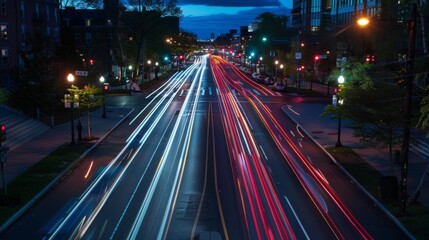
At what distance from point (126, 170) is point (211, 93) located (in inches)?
1518

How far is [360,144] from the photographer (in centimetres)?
2955

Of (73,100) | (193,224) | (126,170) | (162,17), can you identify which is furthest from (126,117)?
(162,17)

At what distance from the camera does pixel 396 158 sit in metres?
25.0

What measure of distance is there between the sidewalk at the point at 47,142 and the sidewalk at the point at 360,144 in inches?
561

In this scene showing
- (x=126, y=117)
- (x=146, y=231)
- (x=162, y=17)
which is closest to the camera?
(x=146, y=231)

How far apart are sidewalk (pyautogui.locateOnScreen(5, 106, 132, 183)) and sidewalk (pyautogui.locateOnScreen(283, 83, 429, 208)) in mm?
14245

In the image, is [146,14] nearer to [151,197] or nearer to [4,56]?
[4,56]

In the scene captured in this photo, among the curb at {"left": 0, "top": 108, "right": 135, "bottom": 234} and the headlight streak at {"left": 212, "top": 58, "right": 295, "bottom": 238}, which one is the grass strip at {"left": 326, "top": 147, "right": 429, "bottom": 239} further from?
the curb at {"left": 0, "top": 108, "right": 135, "bottom": 234}

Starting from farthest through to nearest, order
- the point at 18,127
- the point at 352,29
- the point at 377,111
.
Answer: the point at 352,29 < the point at 18,127 < the point at 377,111

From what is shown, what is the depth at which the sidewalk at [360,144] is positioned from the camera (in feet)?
71.3

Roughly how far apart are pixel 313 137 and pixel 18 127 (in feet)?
61.7

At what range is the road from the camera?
1541 cm

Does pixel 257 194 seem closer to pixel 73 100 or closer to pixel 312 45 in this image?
pixel 73 100

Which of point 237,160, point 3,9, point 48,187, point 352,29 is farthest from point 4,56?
point 352,29
